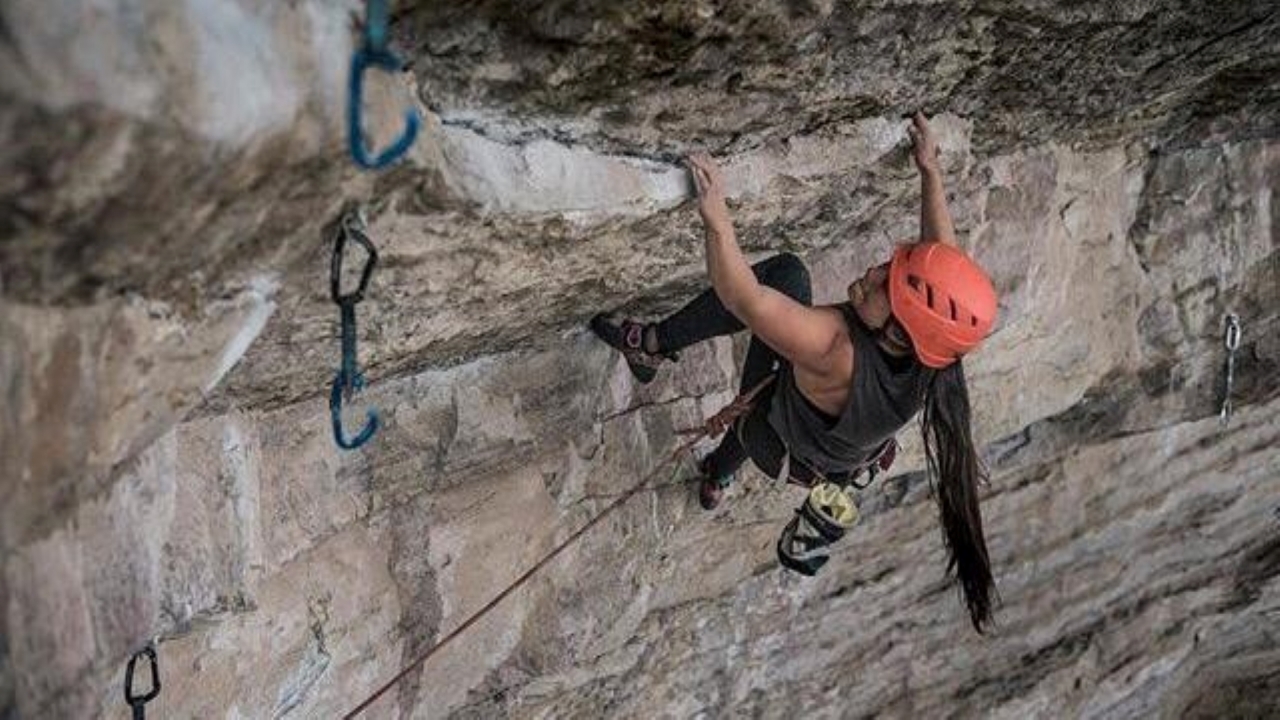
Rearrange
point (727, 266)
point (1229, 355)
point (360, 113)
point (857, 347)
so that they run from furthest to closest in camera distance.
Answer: point (1229, 355) → point (857, 347) → point (727, 266) → point (360, 113)

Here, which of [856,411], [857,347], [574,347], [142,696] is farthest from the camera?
[574,347]

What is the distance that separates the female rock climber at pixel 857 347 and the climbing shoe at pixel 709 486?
50 cm

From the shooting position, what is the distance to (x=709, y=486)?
15.6 feet

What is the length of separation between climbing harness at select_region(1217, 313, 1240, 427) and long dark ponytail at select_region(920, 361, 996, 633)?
2.66 meters

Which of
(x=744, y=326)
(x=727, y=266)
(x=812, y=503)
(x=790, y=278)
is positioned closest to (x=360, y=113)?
(x=727, y=266)

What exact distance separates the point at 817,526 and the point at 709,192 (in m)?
1.53

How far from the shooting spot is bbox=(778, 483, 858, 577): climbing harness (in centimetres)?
418

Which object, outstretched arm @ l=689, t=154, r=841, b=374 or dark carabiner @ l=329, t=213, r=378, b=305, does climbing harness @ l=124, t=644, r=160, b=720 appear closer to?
dark carabiner @ l=329, t=213, r=378, b=305

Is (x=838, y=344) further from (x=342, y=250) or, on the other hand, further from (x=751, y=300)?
(x=342, y=250)

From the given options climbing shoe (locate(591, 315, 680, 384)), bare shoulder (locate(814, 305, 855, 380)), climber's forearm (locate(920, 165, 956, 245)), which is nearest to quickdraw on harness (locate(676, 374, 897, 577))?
climbing shoe (locate(591, 315, 680, 384))

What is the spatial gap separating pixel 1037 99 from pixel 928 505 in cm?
260

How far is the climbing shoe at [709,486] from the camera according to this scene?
186 inches

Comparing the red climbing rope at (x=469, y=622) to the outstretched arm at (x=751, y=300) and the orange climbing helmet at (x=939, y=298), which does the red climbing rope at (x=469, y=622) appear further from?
the orange climbing helmet at (x=939, y=298)

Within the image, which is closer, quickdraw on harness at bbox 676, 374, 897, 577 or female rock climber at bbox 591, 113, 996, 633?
female rock climber at bbox 591, 113, 996, 633
